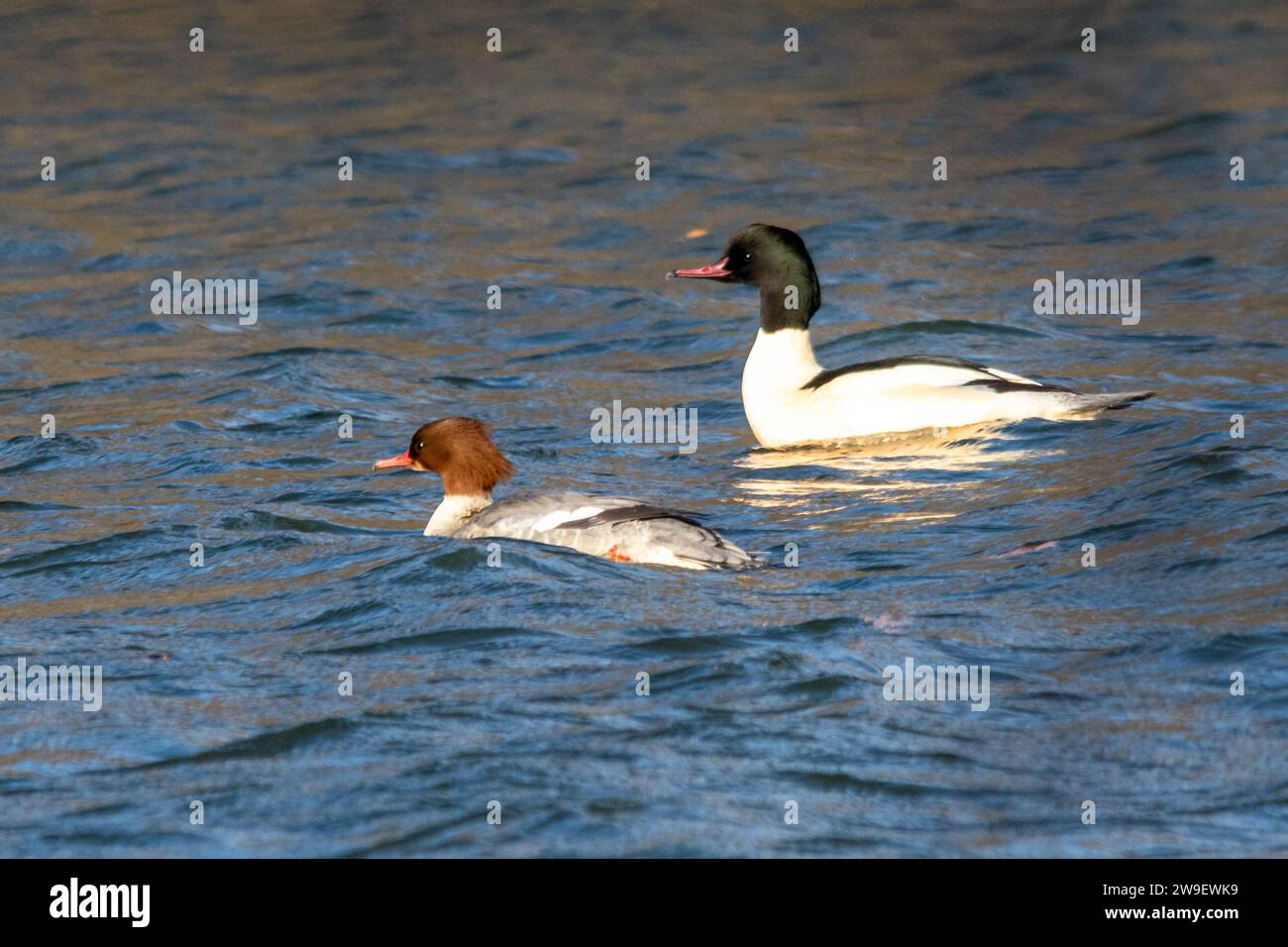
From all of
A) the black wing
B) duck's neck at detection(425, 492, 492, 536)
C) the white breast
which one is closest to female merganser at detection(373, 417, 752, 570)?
duck's neck at detection(425, 492, 492, 536)

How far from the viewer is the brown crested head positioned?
927 centimetres

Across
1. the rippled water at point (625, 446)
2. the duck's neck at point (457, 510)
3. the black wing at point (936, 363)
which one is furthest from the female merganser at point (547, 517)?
the black wing at point (936, 363)

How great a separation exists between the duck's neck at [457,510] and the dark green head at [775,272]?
292cm

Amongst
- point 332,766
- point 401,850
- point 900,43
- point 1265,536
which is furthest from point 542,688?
point 900,43

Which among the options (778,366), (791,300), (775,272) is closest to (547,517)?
(778,366)

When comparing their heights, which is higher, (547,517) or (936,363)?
(936,363)

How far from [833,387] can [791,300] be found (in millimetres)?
745

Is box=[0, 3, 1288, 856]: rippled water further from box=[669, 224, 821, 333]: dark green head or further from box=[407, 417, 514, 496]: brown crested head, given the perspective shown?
box=[669, 224, 821, 333]: dark green head

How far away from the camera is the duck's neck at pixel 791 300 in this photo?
1180 centimetres

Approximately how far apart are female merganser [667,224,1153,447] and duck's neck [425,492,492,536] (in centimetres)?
260

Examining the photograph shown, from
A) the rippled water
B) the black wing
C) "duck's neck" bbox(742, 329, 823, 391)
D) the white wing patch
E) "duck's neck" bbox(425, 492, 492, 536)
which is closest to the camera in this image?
the rippled water

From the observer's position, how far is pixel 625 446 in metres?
11.6

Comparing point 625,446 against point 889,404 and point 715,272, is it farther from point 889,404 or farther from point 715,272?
point 889,404

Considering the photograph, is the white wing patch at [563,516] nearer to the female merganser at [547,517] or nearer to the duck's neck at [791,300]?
the female merganser at [547,517]
